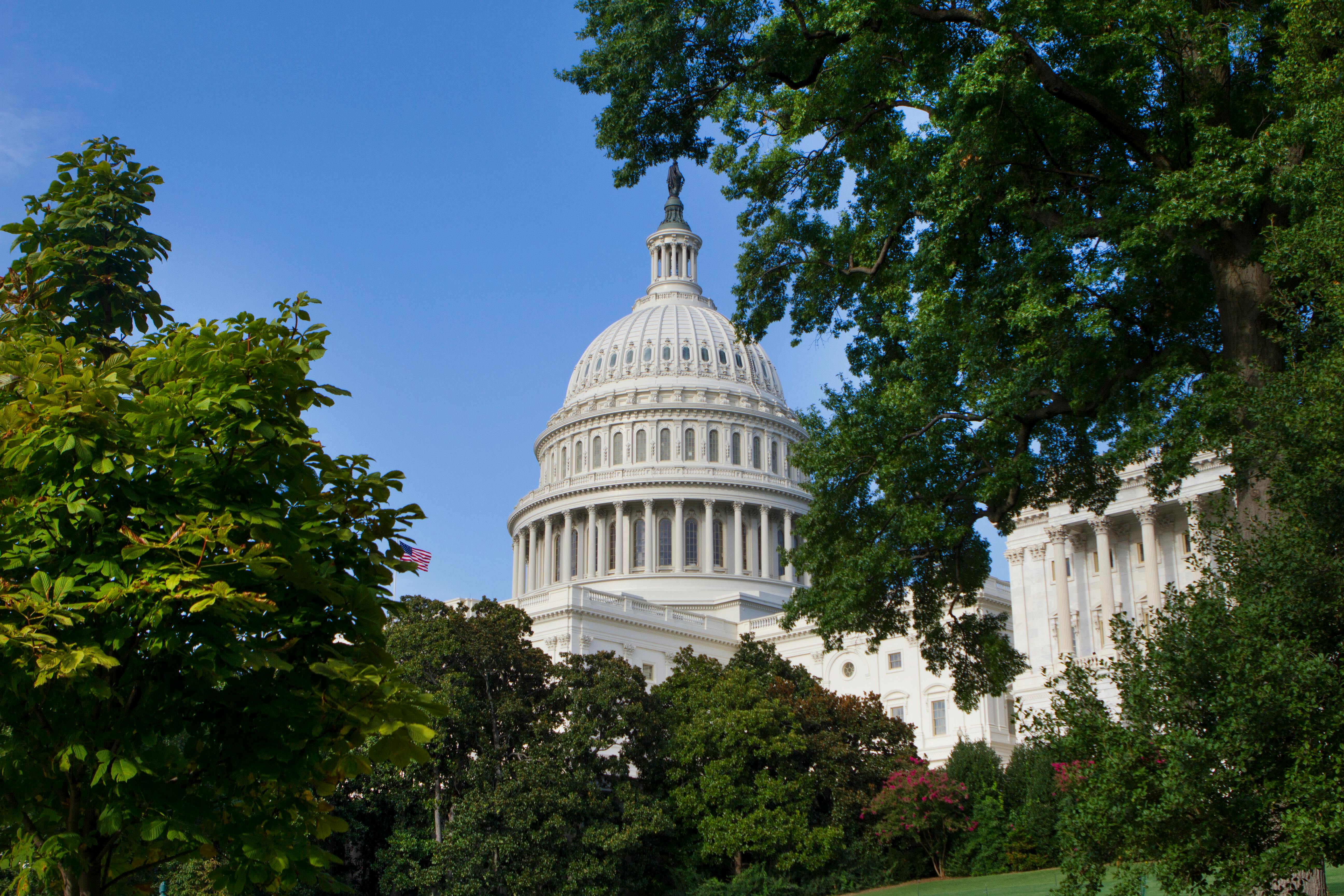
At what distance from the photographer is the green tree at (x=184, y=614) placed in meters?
9.80

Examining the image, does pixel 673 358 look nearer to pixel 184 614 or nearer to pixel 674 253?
pixel 674 253

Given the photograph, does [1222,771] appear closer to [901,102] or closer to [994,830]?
[901,102]

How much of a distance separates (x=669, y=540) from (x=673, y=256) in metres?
37.0

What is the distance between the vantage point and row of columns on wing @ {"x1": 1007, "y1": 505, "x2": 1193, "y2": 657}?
5944 centimetres

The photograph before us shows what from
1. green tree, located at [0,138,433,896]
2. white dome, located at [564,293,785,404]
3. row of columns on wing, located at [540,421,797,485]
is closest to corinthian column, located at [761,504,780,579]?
row of columns on wing, located at [540,421,797,485]

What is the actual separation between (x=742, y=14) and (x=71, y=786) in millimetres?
15613

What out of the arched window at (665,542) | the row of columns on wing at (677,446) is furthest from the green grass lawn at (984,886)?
the row of columns on wing at (677,446)

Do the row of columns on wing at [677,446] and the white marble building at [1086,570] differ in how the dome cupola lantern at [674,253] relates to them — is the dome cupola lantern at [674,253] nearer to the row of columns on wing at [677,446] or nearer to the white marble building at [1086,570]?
the row of columns on wing at [677,446]

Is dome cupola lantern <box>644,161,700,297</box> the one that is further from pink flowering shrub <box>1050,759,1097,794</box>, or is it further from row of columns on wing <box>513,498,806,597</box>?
pink flowering shrub <box>1050,759,1097,794</box>

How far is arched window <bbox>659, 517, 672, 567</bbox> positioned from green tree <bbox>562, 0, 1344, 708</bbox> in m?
81.0

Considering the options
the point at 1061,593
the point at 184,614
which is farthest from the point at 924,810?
the point at 184,614

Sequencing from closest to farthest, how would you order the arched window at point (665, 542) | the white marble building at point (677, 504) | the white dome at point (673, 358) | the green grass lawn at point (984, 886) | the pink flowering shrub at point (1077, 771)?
the pink flowering shrub at point (1077, 771)
the green grass lawn at point (984, 886)
the white marble building at point (677, 504)
the arched window at point (665, 542)
the white dome at point (673, 358)

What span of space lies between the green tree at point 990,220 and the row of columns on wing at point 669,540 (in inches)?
3158

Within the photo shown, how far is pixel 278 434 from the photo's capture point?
10492 millimetres
